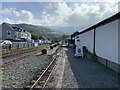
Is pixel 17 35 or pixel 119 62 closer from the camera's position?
pixel 119 62

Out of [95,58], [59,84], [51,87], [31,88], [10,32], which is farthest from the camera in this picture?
[10,32]

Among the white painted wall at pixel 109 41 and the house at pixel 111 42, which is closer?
the house at pixel 111 42

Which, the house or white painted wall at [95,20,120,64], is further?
white painted wall at [95,20,120,64]

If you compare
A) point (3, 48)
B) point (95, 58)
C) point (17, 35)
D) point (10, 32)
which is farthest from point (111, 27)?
point (17, 35)

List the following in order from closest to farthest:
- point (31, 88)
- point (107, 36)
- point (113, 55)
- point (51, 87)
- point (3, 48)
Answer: point (31, 88), point (51, 87), point (113, 55), point (107, 36), point (3, 48)

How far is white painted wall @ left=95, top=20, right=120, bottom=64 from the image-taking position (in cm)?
1286

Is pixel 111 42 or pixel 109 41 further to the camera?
pixel 109 41

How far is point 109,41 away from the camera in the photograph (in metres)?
14.4

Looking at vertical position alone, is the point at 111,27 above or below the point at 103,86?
above

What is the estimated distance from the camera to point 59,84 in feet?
28.0

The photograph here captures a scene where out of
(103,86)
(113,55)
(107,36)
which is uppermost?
(107,36)

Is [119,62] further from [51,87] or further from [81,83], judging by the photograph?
[51,87]

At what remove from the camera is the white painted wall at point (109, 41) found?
506 inches

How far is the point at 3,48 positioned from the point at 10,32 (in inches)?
1776
